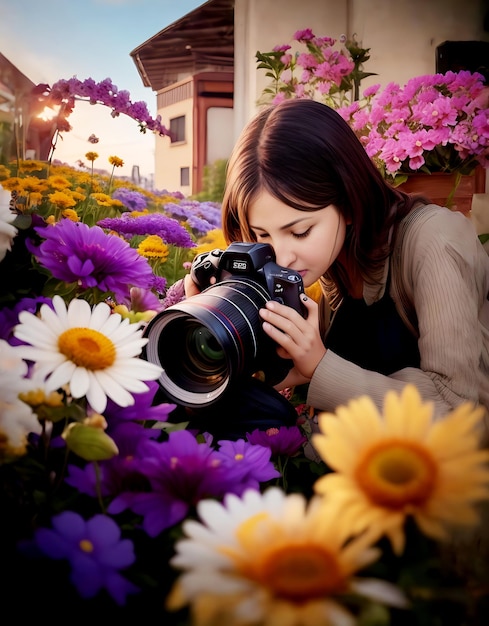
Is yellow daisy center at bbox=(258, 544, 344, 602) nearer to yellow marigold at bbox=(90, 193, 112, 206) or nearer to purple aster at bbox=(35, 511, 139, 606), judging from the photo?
purple aster at bbox=(35, 511, 139, 606)

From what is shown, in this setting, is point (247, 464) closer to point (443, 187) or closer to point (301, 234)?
point (301, 234)

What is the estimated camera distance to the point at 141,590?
0.23 meters

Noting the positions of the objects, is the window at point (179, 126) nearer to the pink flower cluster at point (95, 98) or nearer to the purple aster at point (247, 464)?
the pink flower cluster at point (95, 98)

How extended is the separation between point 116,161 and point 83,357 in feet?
3.34

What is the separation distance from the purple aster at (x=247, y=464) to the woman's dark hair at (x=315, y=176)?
18.0 inches

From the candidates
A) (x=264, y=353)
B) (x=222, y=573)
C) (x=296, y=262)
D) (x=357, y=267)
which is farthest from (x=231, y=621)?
(x=357, y=267)

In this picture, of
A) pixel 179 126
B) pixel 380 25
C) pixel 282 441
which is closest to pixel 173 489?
pixel 282 441

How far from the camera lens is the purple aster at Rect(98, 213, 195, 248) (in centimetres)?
90

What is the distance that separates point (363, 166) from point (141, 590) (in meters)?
0.75

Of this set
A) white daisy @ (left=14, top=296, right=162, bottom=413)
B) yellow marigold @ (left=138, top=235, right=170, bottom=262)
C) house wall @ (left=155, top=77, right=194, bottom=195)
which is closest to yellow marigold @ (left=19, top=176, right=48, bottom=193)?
yellow marigold @ (left=138, top=235, right=170, bottom=262)

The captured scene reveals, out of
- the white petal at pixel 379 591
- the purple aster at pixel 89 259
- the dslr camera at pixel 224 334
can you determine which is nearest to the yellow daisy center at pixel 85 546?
the white petal at pixel 379 591

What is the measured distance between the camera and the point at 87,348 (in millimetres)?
304

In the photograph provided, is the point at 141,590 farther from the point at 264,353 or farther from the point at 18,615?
the point at 264,353

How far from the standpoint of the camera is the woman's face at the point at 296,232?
780mm
